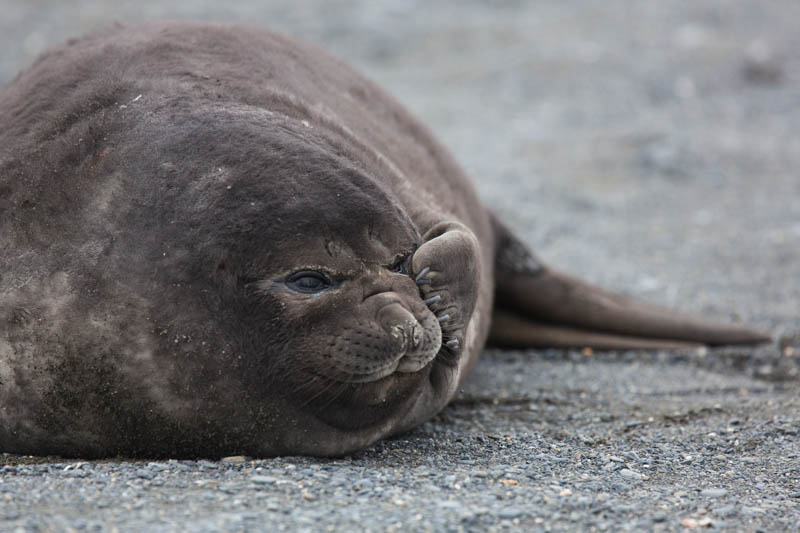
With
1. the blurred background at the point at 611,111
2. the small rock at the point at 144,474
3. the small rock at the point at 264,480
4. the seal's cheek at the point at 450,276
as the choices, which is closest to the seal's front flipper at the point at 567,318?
the blurred background at the point at 611,111

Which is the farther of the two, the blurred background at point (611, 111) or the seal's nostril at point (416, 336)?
the blurred background at point (611, 111)

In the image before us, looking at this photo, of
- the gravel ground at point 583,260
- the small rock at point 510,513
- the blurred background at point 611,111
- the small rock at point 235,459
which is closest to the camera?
the small rock at point 510,513

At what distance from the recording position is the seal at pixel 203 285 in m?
3.93

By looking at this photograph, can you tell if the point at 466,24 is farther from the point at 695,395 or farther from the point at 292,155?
the point at 292,155

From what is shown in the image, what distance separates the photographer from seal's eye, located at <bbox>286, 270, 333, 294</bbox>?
397 centimetres

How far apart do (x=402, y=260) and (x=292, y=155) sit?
622 millimetres

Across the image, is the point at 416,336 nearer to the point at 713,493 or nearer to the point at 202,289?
the point at 202,289

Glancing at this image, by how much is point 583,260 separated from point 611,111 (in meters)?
4.05

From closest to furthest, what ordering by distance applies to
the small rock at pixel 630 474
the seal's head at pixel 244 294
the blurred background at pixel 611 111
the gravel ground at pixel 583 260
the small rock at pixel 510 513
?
the small rock at pixel 510 513
the gravel ground at pixel 583 260
the seal's head at pixel 244 294
the small rock at pixel 630 474
the blurred background at pixel 611 111

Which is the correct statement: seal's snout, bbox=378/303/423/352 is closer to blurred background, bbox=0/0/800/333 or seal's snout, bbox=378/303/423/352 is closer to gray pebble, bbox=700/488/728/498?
gray pebble, bbox=700/488/728/498

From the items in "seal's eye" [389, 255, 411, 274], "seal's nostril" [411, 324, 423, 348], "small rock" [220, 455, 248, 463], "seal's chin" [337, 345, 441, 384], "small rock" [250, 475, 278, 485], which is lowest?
"small rock" [220, 455, 248, 463]

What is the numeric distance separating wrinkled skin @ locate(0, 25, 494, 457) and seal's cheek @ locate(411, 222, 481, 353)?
0.04 ft

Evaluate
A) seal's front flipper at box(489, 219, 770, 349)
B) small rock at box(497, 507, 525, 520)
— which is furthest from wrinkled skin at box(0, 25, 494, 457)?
seal's front flipper at box(489, 219, 770, 349)

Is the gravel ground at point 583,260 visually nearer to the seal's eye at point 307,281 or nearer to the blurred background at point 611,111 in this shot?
the blurred background at point 611,111
